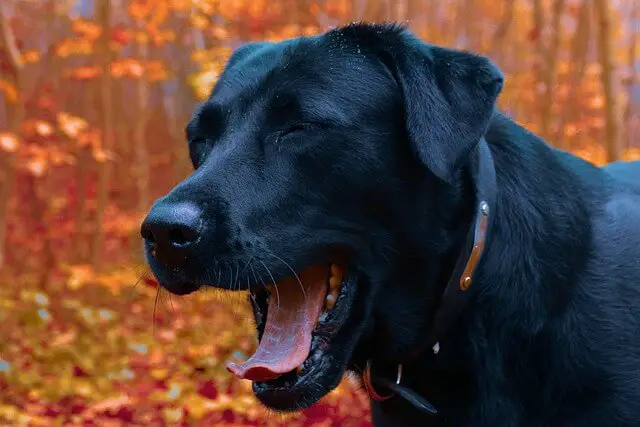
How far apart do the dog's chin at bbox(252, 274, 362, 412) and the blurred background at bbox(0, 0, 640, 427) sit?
1.52 ft

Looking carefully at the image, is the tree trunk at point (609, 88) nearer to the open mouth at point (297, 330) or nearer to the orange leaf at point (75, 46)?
the open mouth at point (297, 330)

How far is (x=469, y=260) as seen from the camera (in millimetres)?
2197

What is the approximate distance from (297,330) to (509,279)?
648mm

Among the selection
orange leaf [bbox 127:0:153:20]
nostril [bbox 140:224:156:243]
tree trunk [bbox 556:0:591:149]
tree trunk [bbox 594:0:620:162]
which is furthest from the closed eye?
tree trunk [bbox 556:0:591:149]

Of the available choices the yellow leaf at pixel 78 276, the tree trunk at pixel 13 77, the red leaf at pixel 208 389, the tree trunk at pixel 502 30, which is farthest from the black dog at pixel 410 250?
the tree trunk at pixel 502 30

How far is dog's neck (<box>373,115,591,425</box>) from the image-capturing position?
2260 mm

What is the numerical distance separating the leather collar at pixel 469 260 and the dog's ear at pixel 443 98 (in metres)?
0.15

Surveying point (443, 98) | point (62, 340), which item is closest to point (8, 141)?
point (62, 340)

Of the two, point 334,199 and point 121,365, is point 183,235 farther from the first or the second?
point 121,365

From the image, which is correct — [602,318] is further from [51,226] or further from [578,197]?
[51,226]

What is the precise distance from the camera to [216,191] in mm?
2104

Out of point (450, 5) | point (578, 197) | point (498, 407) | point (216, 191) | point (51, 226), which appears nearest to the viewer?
point (216, 191)

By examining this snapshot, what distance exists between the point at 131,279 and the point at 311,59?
512 cm

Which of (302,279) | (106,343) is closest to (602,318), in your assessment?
(302,279)
